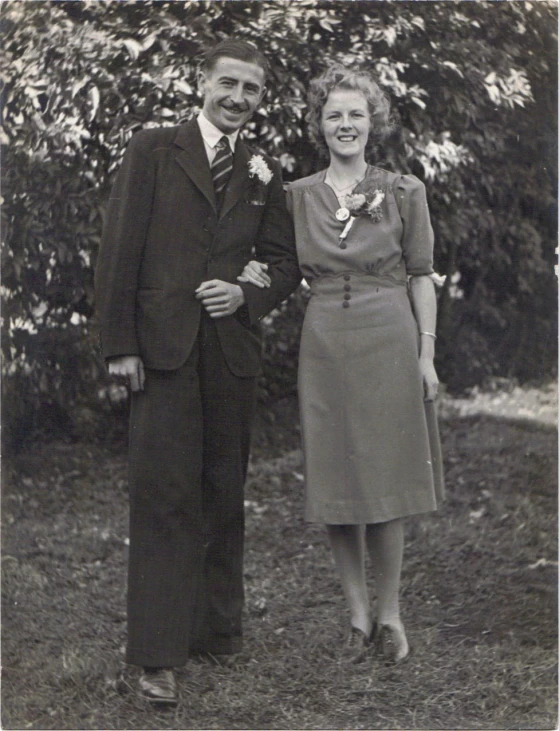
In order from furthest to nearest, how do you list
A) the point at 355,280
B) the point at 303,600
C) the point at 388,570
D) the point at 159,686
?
1. the point at 303,600
2. the point at 388,570
3. the point at 355,280
4. the point at 159,686

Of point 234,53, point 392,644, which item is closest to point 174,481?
point 392,644

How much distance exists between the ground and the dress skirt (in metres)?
0.62

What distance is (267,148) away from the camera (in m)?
4.62

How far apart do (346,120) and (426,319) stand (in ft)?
2.58

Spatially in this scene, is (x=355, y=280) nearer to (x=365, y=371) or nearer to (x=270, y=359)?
(x=365, y=371)

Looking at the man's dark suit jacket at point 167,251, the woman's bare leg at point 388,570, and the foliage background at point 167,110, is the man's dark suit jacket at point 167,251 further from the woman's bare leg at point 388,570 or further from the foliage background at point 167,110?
the foliage background at point 167,110

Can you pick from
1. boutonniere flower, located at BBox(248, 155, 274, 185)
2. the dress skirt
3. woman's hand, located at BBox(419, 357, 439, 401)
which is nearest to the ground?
the dress skirt

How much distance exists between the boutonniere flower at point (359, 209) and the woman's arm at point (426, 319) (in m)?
0.30

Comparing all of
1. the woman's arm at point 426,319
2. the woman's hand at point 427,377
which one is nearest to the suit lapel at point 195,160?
the woman's arm at point 426,319

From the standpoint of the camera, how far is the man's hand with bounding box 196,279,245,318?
3396 millimetres

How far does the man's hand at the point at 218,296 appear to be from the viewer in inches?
134

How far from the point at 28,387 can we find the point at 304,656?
1806mm

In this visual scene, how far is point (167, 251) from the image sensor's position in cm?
338

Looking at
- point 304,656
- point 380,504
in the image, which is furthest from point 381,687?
point 380,504
